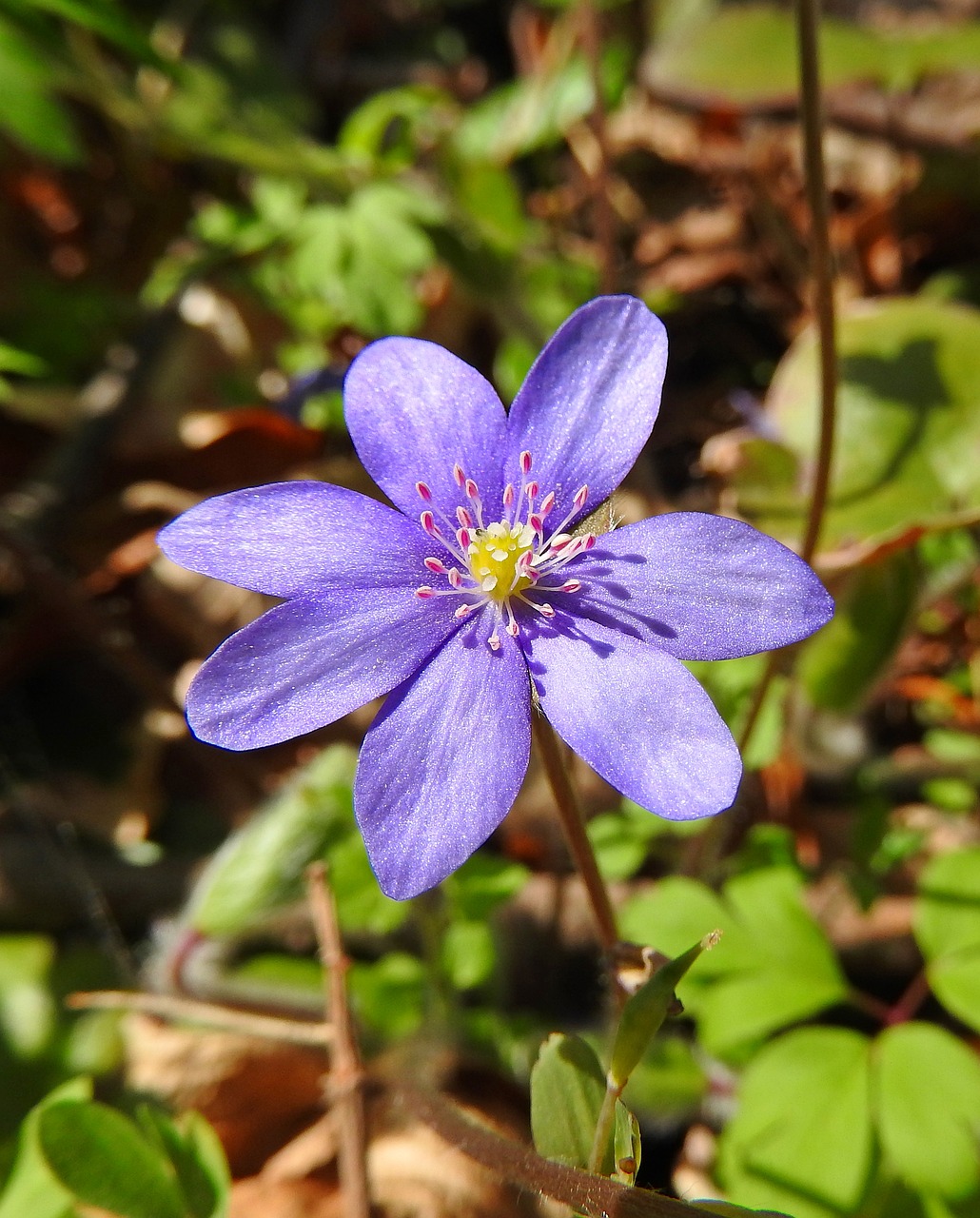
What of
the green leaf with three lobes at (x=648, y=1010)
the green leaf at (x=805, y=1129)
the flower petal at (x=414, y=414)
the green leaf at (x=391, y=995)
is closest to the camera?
the green leaf with three lobes at (x=648, y=1010)

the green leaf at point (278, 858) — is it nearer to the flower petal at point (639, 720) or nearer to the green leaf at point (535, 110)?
the flower petal at point (639, 720)

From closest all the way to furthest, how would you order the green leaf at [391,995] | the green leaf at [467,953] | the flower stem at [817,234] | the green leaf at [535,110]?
1. the flower stem at [817,234]
2. the green leaf at [467,953]
3. the green leaf at [391,995]
4. the green leaf at [535,110]

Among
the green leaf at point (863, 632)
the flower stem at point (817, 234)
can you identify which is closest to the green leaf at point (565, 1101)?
Result: the flower stem at point (817, 234)

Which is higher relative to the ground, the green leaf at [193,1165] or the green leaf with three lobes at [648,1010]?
the green leaf with three lobes at [648,1010]

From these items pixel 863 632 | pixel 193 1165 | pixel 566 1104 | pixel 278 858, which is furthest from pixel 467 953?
pixel 863 632

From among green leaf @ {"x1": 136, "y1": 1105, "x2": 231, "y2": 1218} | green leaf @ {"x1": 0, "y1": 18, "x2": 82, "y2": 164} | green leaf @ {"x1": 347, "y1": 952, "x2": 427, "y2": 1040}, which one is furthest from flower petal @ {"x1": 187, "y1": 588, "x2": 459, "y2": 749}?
green leaf @ {"x1": 0, "y1": 18, "x2": 82, "y2": 164}

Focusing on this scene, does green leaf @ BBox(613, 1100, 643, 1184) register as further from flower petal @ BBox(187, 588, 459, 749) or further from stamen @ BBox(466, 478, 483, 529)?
stamen @ BBox(466, 478, 483, 529)

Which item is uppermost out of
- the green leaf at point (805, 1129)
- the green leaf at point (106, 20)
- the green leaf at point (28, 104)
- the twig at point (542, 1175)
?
the green leaf at point (106, 20)
